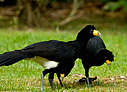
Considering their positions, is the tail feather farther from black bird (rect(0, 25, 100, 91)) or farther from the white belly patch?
the white belly patch

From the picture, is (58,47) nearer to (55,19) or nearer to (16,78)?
(16,78)

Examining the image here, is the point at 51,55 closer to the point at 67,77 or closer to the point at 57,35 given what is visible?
the point at 67,77

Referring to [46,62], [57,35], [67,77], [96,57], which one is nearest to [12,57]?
[46,62]

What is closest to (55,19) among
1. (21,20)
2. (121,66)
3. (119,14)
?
(21,20)

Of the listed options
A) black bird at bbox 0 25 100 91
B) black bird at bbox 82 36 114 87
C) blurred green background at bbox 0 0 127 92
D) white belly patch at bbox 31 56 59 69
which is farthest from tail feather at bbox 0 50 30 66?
black bird at bbox 82 36 114 87

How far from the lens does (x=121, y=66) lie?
646 cm

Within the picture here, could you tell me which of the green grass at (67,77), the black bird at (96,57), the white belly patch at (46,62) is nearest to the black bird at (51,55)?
the white belly patch at (46,62)

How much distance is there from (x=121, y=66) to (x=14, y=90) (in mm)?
2937

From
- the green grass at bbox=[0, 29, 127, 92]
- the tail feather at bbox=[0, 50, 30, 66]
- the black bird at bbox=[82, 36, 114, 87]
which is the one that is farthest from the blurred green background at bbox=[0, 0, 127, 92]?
the tail feather at bbox=[0, 50, 30, 66]

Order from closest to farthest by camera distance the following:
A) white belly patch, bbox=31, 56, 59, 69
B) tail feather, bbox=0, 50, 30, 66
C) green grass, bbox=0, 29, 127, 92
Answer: tail feather, bbox=0, 50, 30, 66 < white belly patch, bbox=31, 56, 59, 69 < green grass, bbox=0, 29, 127, 92

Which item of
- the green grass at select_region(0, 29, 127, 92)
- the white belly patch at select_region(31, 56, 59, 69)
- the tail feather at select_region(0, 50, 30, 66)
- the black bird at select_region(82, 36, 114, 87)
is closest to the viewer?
the tail feather at select_region(0, 50, 30, 66)

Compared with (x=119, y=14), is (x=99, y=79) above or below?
below

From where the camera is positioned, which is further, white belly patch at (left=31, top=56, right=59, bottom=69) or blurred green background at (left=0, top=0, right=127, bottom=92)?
blurred green background at (left=0, top=0, right=127, bottom=92)

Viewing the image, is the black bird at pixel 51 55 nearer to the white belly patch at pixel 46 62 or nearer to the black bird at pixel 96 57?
the white belly patch at pixel 46 62
